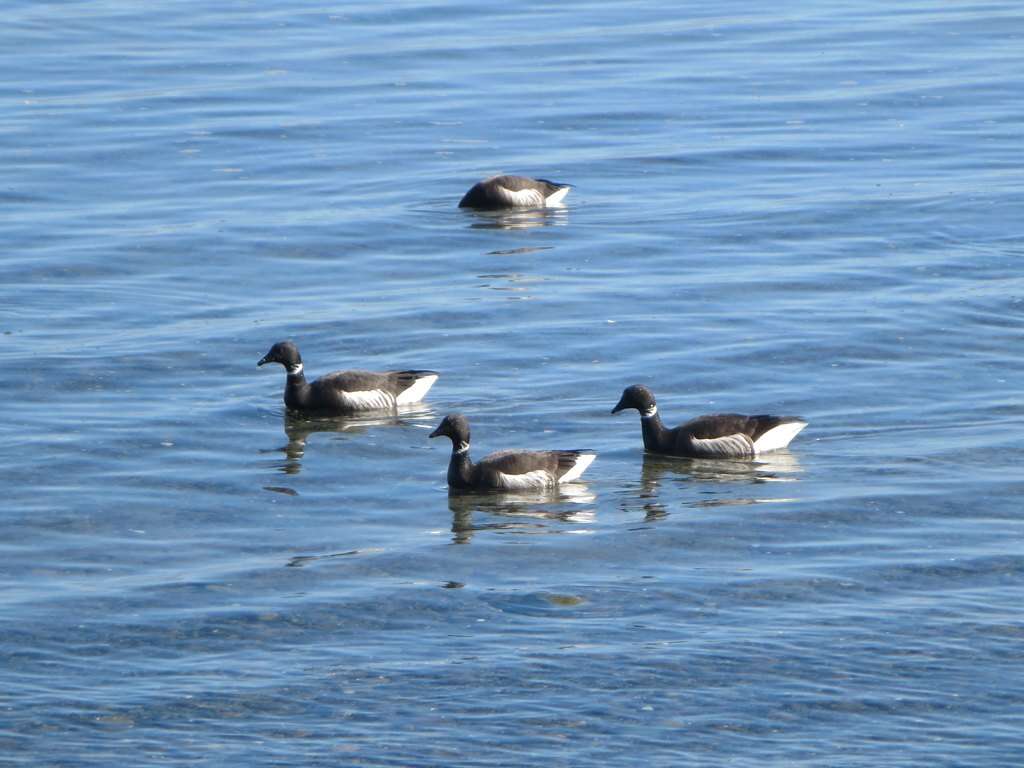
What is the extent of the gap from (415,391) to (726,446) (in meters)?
3.70

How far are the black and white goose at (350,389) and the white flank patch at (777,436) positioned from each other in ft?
12.9

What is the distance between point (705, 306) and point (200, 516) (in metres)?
8.93

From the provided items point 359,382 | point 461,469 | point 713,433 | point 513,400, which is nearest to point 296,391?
point 359,382

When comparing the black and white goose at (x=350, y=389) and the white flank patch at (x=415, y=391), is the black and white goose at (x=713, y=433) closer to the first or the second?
the white flank patch at (x=415, y=391)

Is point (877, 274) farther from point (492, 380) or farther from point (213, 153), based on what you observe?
point (213, 153)

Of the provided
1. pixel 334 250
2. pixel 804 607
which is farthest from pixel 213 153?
pixel 804 607

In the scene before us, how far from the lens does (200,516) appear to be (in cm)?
1731

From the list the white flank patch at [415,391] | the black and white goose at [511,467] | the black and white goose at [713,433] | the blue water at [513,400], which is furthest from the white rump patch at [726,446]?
the white flank patch at [415,391]

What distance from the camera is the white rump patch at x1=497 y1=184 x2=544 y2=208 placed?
2866 centimetres

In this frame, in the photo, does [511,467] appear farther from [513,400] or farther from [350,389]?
[350,389]

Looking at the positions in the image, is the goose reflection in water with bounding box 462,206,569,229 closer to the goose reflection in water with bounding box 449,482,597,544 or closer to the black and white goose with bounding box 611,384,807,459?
the black and white goose with bounding box 611,384,807,459

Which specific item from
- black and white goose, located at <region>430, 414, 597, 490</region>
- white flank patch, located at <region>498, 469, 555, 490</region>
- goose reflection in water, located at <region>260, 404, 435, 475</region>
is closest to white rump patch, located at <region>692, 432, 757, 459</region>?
black and white goose, located at <region>430, 414, 597, 490</region>

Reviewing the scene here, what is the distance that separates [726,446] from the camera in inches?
739

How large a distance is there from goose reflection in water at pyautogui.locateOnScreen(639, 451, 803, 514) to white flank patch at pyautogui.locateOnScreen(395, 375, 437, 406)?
2.72m
